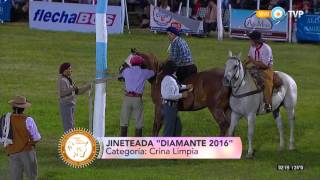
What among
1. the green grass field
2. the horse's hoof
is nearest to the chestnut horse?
the green grass field

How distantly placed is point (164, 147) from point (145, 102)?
7919mm

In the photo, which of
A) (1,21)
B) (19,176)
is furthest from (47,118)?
(1,21)

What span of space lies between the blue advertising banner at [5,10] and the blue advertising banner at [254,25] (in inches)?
399

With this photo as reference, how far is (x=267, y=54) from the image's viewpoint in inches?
757

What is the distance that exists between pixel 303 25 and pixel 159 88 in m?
19.8

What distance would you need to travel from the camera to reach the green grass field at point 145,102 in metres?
17.0

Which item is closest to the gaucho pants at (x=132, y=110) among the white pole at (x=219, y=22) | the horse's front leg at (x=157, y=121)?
the horse's front leg at (x=157, y=121)

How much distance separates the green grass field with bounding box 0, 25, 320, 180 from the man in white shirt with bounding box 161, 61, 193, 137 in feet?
2.37

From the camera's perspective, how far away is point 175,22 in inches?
1508

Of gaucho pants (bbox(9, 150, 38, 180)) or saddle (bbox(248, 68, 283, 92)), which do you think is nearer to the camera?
gaucho pants (bbox(9, 150, 38, 180))

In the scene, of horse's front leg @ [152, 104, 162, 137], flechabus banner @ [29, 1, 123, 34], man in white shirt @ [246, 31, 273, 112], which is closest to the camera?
man in white shirt @ [246, 31, 273, 112]

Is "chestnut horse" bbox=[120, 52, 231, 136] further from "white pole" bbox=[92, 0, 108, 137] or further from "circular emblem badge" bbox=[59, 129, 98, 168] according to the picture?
"circular emblem badge" bbox=[59, 129, 98, 168]

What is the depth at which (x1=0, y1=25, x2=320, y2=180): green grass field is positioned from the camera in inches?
670

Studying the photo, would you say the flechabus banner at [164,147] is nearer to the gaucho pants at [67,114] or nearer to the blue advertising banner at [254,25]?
the gaucho pants at [67,114]
